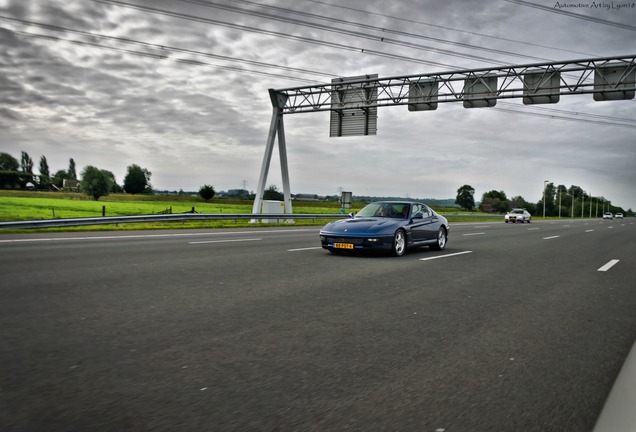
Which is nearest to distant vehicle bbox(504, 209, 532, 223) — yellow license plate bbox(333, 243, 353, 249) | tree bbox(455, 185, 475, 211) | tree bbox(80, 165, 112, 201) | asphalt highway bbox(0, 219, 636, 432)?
yellow license plate bbox(333, 243, 353, 249)

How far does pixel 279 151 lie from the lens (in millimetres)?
32750

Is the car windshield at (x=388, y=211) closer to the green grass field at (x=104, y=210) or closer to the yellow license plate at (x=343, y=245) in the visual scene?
the yellow license plate at (x=343, y=245)

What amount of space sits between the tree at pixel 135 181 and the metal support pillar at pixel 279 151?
115866 millimetres

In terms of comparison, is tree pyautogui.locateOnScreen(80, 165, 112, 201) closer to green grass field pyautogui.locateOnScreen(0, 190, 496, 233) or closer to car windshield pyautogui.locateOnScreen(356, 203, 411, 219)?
green grass field pyautogui.locateOnScreen(0, 190, 496, 233)

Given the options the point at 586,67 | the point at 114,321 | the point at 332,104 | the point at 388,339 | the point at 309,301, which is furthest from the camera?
the point at 332,104

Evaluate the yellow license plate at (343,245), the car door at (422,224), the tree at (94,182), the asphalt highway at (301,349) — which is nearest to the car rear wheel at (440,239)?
the car door at (422,224)

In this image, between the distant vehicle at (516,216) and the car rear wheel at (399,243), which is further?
the distant vehicle at (516,216)

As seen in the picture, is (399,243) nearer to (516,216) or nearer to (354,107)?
(354,107)

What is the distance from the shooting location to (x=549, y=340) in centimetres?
457

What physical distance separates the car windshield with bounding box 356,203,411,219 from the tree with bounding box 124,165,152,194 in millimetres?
135751

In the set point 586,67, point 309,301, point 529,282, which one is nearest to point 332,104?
point 586,67

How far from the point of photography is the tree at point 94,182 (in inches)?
3780

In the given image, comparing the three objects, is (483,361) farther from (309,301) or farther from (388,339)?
(309,301)

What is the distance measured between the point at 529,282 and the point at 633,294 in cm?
147
